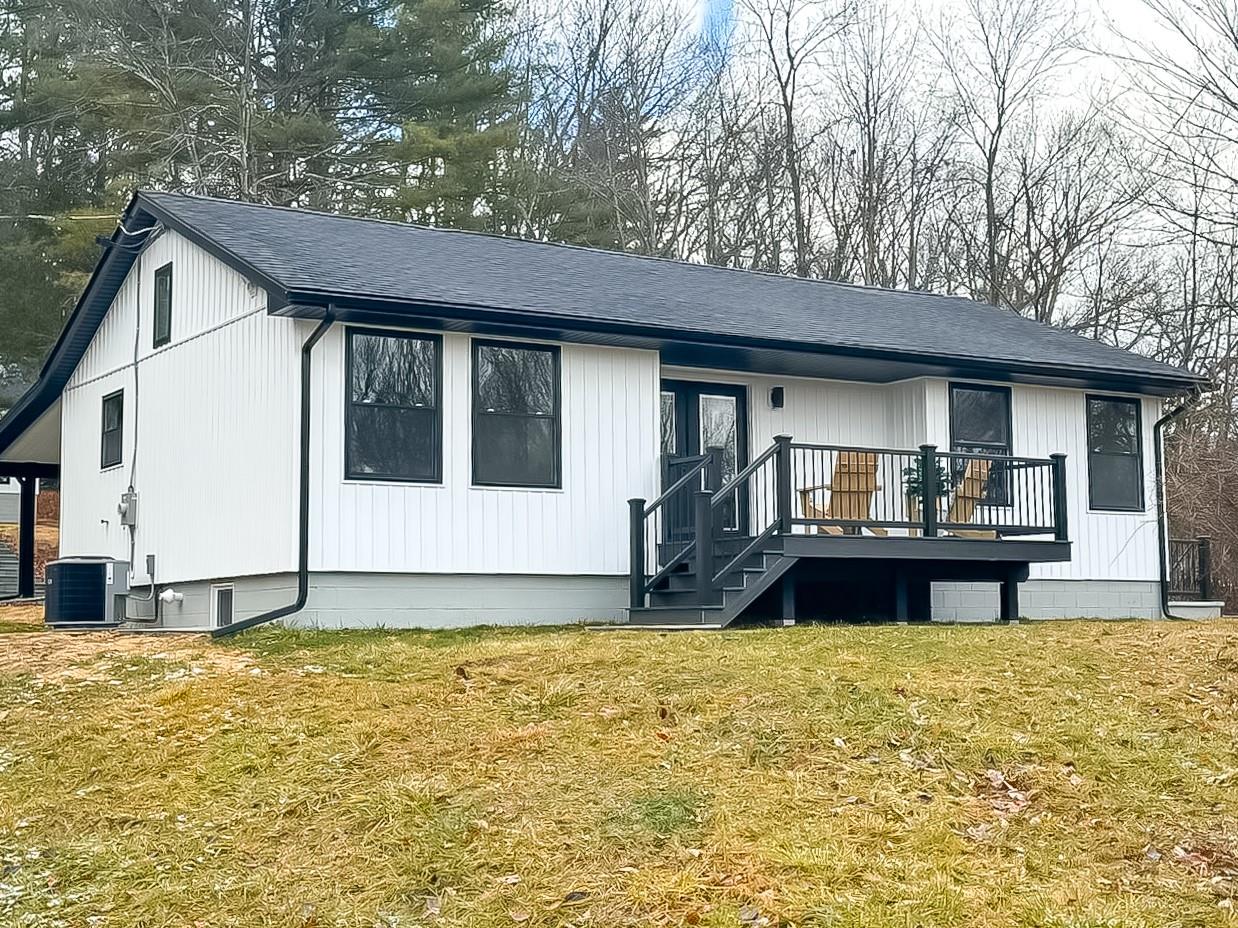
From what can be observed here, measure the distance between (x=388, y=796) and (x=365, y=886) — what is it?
87 cm

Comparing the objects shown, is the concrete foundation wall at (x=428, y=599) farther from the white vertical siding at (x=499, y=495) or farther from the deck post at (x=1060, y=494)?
the deck post at (x=1060, y=494)

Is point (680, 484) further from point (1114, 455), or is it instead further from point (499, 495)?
point (1114, 455)

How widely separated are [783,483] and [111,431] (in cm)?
837

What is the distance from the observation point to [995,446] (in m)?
17.3

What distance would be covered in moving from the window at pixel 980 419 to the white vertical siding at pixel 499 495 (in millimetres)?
3842

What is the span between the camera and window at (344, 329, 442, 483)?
13.7 metres

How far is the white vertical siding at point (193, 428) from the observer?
13.8 metres

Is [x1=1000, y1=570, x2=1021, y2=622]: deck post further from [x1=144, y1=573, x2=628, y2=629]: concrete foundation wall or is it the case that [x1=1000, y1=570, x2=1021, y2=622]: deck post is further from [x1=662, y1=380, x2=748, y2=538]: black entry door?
[x1=144, y1=573, x2=628, y2=629]: concrete foundation wall

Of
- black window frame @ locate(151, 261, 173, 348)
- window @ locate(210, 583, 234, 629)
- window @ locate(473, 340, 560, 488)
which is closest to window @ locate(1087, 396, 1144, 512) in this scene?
window @ locate(473, 340, 560, 488)

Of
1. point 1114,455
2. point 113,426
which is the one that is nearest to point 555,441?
point 113,426

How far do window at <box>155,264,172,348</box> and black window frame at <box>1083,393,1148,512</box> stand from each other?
1045 cm

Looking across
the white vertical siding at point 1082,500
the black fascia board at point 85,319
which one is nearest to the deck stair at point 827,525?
the white vertical siding at point 1082,500

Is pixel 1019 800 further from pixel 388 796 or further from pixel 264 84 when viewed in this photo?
pixel 264 84

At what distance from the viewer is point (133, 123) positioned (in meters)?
29.7
